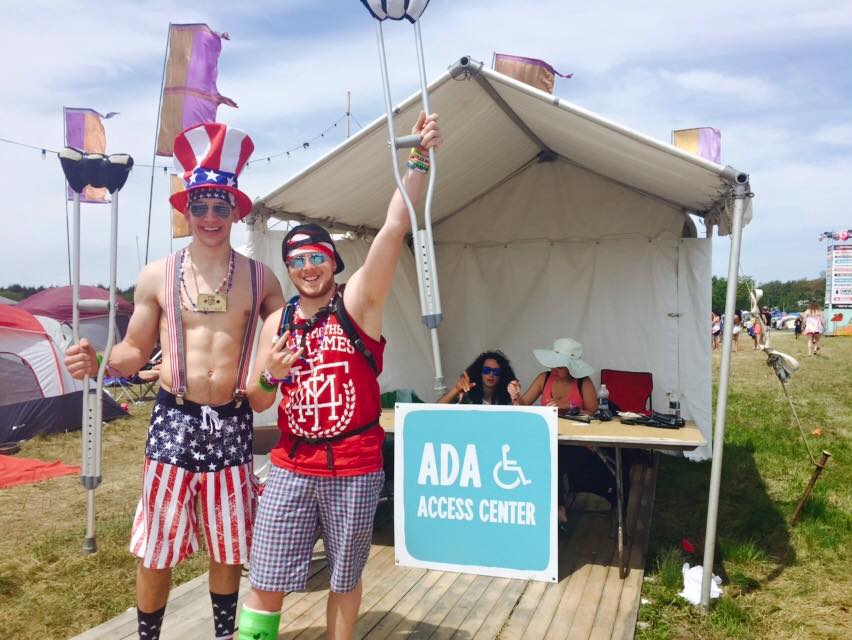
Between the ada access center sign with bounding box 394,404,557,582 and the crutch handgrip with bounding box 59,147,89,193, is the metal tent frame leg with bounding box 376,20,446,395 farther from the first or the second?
the crutch handgrip with bounding box 59,147,89,193

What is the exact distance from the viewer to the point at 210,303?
2.26 metres

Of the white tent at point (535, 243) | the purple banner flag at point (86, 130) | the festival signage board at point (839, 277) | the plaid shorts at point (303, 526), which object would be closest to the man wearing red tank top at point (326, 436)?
the plaid shorts at point (303, 526)

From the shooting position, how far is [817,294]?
69875 millimetres

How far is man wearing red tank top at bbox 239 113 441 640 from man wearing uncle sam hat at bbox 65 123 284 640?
21 centimetres

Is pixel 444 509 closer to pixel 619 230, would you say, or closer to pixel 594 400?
pixel 594 400

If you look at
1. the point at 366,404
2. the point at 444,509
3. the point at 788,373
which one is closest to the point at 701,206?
the point at 788,373

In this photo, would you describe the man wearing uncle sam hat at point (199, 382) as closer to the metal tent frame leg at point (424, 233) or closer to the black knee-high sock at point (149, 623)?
the black knee-high sock at point (149, 623)

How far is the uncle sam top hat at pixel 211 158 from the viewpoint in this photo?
7.50 ft

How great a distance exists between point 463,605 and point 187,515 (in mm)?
1471

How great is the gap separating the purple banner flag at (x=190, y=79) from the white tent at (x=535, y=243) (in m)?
3.17

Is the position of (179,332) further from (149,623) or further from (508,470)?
(508,470)

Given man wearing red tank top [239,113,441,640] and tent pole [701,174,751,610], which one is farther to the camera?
tent pole [701,174,751,610]

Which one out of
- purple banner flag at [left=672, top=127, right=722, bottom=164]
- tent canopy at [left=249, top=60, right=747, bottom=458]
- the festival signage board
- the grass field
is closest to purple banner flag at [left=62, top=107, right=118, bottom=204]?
the grass field

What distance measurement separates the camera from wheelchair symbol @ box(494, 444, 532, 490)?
3.24 meters
